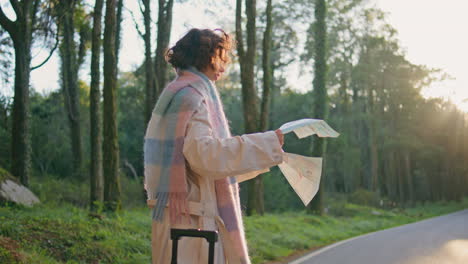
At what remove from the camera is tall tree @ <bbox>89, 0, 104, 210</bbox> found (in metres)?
13.2

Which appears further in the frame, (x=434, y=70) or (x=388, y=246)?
(x=434, y=70)

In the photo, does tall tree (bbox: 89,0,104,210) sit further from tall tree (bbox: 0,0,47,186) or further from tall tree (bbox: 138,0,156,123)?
tall tree (bbox: 138,0,156,123)

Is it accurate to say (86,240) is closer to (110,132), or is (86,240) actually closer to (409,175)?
(110,132)

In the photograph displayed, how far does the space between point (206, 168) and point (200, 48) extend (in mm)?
630

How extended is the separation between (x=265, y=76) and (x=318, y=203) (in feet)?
22.6

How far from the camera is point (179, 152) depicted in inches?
110

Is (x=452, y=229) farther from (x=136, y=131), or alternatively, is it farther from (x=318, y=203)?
(x=136, y=131)

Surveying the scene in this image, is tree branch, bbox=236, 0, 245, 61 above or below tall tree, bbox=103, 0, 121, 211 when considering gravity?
above

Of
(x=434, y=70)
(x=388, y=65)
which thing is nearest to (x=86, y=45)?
(x=388, y=65)

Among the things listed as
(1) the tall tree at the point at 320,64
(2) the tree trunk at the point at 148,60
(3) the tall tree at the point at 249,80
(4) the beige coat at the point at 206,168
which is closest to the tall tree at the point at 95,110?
(3) the tall tree at the point at 249,80

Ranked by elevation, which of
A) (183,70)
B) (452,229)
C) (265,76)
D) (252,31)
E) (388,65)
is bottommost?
(452,229)

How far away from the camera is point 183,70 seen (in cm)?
301

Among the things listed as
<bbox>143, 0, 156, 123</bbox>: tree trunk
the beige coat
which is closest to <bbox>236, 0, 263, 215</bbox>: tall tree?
<bbox>143, 0, 156, 123</bbox>: tree trunk

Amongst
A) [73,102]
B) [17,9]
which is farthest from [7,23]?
[73,102]
